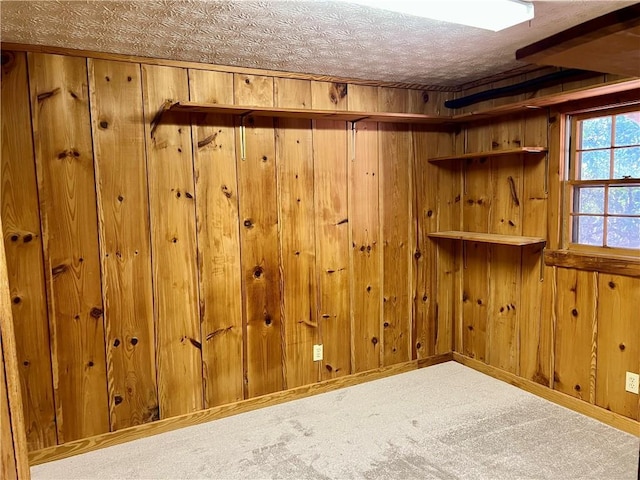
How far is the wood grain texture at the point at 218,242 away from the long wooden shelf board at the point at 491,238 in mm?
1719

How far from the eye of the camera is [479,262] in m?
3.91

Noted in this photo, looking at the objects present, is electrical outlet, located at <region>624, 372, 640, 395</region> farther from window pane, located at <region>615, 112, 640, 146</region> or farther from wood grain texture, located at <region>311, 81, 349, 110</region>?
wood grain texture, located at <region>311, 81, 349, 110</region>

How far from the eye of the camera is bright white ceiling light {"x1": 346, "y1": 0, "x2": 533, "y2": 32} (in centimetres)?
190

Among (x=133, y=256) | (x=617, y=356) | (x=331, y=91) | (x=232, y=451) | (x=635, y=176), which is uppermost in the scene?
(x=331, y=91)

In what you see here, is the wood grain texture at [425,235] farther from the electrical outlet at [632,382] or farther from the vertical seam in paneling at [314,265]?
the electrical outlet at [632,382]

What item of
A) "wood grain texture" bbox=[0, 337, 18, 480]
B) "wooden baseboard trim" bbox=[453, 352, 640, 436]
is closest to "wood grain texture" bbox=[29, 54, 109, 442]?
"wood grain texture" bbox=[0, 337, 18, 480]

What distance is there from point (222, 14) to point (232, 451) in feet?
7.85

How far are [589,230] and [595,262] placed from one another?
243 mm

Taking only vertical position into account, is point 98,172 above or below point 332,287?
above

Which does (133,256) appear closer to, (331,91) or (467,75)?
(331,91)

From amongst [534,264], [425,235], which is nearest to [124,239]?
[425,235]

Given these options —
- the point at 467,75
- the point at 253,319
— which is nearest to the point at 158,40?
the point at 253,319

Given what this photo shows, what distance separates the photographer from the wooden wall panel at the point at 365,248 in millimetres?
3641

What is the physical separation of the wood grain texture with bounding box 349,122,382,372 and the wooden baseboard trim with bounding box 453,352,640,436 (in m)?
0.89
